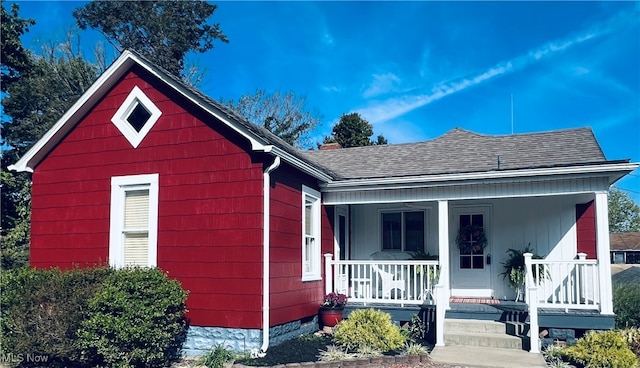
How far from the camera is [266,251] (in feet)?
25.9

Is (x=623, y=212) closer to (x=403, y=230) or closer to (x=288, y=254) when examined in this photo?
(x=403, y=230)

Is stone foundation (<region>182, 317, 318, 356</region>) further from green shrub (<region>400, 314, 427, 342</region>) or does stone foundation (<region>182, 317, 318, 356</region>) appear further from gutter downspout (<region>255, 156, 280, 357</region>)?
green shrub (<region>400, 314, 427, 342</region>)

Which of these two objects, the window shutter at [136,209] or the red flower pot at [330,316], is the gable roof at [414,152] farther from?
the red flower pot at [330,316]

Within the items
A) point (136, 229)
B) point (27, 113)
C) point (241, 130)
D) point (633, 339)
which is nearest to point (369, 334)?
point (241, 130)

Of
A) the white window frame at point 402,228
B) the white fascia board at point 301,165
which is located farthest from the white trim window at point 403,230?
the white fascia board at point 301,165

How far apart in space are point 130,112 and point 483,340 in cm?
751

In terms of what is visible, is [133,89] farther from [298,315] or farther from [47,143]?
[298,315]

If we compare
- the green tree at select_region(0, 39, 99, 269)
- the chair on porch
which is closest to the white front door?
the chair on porch

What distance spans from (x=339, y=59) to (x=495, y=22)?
24.3 ft

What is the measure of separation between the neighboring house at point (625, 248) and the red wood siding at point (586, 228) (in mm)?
30240

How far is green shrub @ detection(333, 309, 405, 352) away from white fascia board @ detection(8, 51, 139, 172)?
6115 mm

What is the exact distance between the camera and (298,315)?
29.6 feet

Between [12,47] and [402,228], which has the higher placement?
[12,47]

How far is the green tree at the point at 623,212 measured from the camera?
50281 mm
